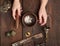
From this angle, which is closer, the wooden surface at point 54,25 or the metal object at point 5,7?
the metal object at point 5,7

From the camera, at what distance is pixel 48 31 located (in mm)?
1808

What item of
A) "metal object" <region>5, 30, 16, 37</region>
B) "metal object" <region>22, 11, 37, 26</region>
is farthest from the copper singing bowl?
"metal object" <region>5, 30, 16, 37</region>

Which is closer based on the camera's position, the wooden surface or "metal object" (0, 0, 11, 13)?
"metal object" (0, 0, 11, 13)

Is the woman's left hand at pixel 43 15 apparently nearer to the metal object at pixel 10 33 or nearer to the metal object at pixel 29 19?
the metal object at pixel 29 19

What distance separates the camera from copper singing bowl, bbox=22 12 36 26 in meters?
1.74

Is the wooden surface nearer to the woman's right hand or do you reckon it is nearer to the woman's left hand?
the woman's left hand

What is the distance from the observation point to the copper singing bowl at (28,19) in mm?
1737

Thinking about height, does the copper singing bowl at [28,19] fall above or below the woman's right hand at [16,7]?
below

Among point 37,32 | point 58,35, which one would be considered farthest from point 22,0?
point 58,35

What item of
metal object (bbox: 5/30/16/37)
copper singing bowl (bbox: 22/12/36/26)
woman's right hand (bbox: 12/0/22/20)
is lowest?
metal object (bbox: 5/30/16/37)

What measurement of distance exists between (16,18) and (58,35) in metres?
0.43

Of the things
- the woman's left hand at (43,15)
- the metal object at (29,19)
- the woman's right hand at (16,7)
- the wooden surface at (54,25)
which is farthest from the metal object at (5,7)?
the wooden surface at (54,25)

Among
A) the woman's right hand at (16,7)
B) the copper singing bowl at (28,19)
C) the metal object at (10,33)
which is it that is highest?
the woman's right hand at (16,7)

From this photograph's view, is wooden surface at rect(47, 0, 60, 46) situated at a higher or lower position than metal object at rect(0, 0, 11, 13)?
lower
